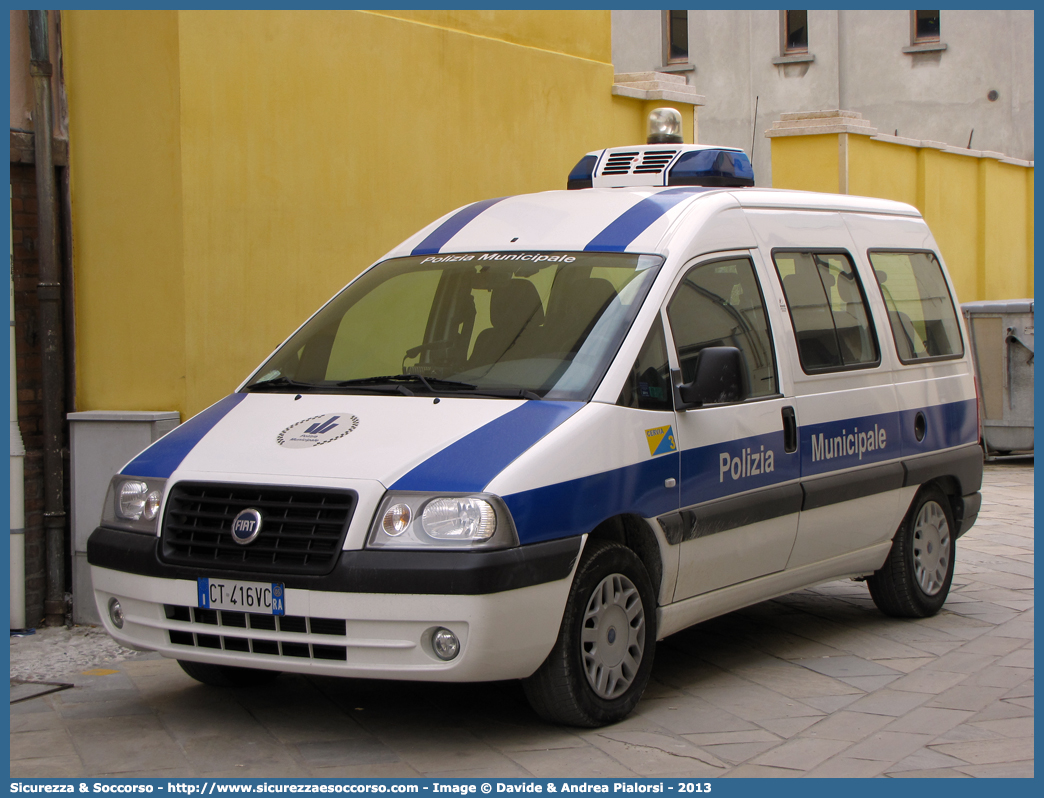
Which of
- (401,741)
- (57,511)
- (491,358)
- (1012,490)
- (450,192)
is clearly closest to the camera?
(401,741)

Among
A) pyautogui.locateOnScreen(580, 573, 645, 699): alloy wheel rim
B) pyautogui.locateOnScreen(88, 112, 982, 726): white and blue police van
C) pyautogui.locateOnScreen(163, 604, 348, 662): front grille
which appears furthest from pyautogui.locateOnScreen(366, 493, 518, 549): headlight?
pyautogui.locateOnScreen(580, 573, 645, 699): alloy wheel rim

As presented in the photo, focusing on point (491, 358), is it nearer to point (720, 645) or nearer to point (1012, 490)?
point (720, 645)

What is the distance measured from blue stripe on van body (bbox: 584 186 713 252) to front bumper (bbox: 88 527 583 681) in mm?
1536

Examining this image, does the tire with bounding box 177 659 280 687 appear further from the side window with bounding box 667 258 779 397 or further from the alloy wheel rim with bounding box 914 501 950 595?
the alloy wheel rim with bounding box 914 501 950 595

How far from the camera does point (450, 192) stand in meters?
9.20

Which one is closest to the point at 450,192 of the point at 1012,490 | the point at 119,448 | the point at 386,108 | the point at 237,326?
the point at 386,108

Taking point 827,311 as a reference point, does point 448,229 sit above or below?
above

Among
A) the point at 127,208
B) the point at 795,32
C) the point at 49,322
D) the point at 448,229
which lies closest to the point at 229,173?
the point at 127,208

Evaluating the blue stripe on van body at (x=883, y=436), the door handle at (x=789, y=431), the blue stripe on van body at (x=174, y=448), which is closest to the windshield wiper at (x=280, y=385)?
the blue stripe on van body at (x=174, y=448)

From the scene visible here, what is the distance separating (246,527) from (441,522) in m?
0.74

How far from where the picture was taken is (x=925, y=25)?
86.0ft

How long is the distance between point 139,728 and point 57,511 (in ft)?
7.48

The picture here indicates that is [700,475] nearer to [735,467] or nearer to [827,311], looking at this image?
[735,467]

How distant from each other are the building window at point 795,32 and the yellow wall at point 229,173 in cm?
1974
